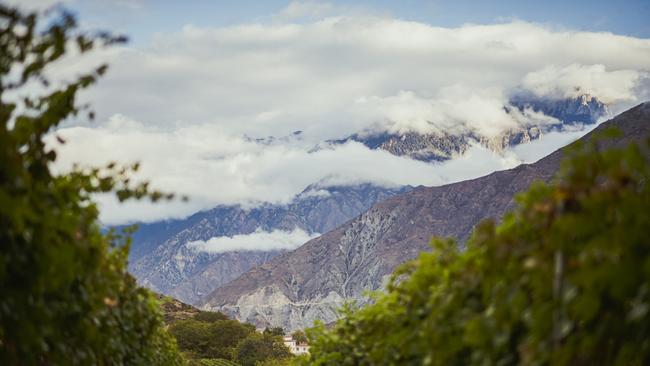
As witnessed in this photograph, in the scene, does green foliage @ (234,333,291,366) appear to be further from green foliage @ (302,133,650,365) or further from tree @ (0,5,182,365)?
green foliage @ (302,133,650,365)

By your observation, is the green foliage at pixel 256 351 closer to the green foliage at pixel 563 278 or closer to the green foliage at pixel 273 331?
the green foliage at pixel 273 331

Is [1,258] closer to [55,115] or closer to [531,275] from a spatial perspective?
[55,115]

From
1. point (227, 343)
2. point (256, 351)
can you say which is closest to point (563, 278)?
point (256, 351)

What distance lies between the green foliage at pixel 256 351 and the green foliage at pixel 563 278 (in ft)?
294

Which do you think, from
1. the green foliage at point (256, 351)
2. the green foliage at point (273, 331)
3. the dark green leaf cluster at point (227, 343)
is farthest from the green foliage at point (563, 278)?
the green foliage at point (273, 331)

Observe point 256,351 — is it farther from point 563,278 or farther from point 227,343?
point 563,278

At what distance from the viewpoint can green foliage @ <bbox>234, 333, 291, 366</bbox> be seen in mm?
96500

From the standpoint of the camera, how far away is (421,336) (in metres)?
5.09

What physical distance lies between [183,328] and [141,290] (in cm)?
9822

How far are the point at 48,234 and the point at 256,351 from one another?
98191 mm

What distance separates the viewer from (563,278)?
329cm

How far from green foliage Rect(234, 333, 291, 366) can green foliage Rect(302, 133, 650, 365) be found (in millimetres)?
89620

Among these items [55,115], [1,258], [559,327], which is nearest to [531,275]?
[559,327]

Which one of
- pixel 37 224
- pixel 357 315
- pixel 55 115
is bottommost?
pixel 357 315
